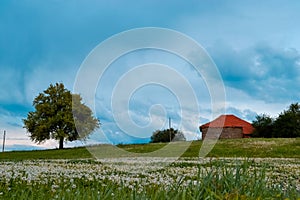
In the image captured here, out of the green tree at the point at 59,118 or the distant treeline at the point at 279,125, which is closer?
the green tree at the point at 59,118

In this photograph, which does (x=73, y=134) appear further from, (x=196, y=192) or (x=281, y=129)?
(x=196, y=192)

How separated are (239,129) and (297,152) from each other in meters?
38.9

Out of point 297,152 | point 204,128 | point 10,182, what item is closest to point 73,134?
point 204,128

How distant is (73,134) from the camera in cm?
5319

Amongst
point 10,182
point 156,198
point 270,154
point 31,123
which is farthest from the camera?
point 31,123

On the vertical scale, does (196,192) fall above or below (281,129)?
below

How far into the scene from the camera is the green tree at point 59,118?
51.7 meters

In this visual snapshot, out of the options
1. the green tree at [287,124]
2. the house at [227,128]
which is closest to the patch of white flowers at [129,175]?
the house at [227,128]

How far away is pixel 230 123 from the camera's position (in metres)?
71.1

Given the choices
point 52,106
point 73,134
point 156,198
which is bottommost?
point 156,198

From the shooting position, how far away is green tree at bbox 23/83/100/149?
2034 inches

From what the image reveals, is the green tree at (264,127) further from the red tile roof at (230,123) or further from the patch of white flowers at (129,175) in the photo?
the patch of white flowers at (129,175)

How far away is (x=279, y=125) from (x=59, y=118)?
44.1 m

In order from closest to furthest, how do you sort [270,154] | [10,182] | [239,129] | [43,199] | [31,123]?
[43,199] < [10,182] < [270,154] < [31,123] < [239,129]
